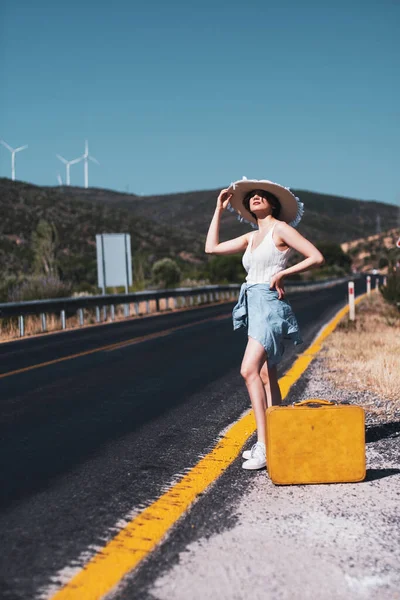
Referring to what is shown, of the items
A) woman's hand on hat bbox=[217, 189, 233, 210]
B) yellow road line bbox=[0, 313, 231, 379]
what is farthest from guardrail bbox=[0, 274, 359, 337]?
woman's hand on hat bbox=[217, 189, 233, 210]

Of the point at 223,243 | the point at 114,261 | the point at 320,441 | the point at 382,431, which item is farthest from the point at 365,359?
the point at 114,261

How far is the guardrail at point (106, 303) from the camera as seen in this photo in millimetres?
20312

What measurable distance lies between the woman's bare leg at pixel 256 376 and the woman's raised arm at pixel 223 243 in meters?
0.65

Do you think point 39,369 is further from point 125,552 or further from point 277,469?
point 125,552

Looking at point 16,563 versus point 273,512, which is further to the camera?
point 273,512

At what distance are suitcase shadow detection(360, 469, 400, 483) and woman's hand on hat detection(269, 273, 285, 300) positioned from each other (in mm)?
1212

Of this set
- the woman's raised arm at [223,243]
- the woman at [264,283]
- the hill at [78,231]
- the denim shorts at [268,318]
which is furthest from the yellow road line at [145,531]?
the hill at [78,231]

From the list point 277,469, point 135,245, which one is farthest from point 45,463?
point 135,245

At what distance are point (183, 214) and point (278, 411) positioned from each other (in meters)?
163

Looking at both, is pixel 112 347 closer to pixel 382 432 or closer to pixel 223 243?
pixel 382 432

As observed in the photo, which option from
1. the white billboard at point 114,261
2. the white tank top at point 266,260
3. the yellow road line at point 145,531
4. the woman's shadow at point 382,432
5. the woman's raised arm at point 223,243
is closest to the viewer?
the yellow road line at point 145,531

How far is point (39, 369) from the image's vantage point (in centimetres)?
1175

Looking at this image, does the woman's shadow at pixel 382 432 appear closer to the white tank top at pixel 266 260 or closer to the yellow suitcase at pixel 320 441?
the yellow suitcase at pixel 320 441

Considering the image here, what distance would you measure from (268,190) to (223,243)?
0.46m
